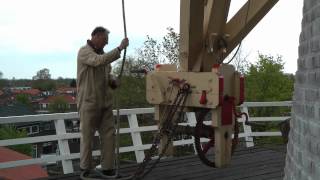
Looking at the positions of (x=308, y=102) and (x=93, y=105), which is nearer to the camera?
(x=308, y=102)

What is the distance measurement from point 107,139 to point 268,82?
3458 cm

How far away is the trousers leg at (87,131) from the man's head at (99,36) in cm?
75

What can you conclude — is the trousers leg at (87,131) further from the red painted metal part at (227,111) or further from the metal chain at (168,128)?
the red painted metal part at (227,111)

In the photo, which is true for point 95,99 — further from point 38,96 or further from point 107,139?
point 38,96

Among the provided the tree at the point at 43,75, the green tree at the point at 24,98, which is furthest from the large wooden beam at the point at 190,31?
the tree at the point at 43,75

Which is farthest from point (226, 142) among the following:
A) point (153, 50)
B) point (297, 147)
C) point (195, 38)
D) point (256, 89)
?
point (256, 89)

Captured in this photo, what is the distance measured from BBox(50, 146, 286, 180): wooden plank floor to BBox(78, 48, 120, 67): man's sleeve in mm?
1557

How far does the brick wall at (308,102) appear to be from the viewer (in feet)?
10.0

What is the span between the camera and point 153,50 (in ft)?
99.7

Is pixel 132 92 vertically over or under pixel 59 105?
over

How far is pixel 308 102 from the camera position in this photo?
10.9 ft

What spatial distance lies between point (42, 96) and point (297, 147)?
59233mm

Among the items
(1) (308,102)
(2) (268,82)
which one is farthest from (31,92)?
(1) (308,102)

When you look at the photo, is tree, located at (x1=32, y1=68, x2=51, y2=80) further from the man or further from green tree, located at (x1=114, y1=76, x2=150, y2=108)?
the man
